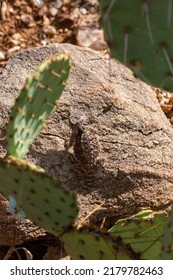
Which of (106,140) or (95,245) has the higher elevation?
(106,140)

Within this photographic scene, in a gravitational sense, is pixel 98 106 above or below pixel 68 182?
above

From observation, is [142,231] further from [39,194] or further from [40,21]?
[40,21]

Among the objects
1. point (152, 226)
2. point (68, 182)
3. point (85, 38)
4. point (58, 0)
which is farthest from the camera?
point (58, 0)

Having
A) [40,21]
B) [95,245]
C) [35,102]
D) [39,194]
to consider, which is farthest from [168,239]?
[40,21]

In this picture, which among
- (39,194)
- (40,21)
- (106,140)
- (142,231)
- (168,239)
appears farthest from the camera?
(40,21)

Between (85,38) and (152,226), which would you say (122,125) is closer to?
(152,226)

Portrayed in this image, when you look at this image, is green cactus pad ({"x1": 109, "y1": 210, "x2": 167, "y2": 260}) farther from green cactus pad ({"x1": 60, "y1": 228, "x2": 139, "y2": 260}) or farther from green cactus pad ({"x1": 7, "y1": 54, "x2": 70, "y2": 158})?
green cactus pad ({"x1": 7, "y1": 54, "x2": 70, "y2": 158})

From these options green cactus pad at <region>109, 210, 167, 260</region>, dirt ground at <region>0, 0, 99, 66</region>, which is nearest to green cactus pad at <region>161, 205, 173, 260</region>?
green cactus pad at <region>109, 210, 167, 260</region>

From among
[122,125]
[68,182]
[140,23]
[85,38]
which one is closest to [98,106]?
[122,125]

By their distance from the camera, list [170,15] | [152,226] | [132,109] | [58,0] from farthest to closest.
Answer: [58,0] < [132,109] < [152,226] < [170,15]
